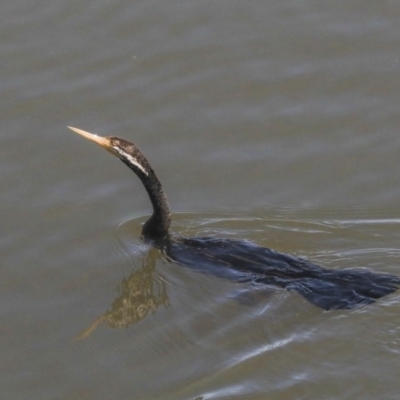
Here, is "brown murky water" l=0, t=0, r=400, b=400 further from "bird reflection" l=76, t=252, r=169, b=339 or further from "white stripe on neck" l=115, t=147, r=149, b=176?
"white stripe on neck" l=115, t=147, r=149, b=176

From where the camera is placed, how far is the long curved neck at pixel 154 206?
840 cm

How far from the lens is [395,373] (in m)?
6.99

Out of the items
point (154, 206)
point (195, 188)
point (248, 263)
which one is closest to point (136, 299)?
point (154, 206)

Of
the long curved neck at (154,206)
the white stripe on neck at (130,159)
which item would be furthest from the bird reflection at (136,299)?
the white stripe on neck at (130,159)

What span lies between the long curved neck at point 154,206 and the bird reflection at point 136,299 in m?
0.20

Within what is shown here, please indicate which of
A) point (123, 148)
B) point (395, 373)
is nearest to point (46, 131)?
point (123, 148)

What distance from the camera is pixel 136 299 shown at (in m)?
8.39

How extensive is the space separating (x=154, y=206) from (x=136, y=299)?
0.86 metres

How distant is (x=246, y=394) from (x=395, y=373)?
1.09m

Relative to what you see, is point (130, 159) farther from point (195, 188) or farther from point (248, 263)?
point (248, 263)

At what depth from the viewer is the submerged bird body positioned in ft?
25.4

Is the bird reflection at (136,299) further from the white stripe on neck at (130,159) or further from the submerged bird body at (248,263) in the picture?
the white stripe on neck at (130,159)

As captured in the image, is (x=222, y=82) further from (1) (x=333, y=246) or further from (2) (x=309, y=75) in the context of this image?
(1) (x=333, y=246)

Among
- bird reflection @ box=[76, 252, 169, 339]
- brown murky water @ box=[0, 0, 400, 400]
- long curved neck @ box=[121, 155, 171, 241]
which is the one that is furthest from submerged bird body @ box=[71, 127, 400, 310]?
bird reflection @ box=[76, 252, 169, 339]
